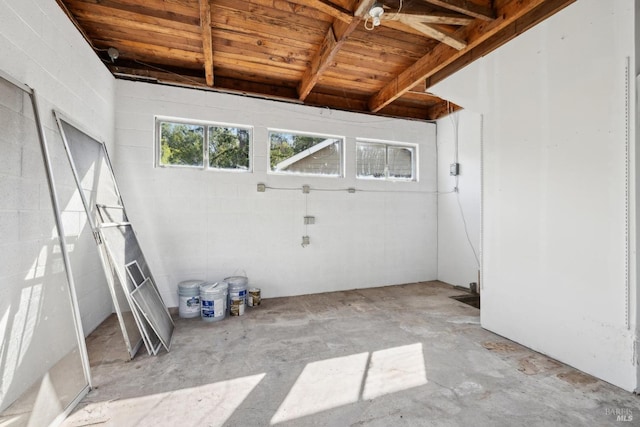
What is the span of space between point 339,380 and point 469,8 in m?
3.25

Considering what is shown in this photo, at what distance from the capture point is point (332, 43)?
2.99 metres

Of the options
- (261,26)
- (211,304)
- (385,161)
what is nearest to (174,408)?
(211,304)

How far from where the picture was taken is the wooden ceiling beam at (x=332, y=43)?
2471mm

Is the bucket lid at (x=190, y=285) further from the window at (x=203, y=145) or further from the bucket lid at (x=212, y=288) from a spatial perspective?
the window at (x=203, y=145)

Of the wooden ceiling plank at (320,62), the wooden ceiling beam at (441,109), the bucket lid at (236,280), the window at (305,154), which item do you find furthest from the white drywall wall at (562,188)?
the bucket lid at (236,280)

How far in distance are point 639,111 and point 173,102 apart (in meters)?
4.49

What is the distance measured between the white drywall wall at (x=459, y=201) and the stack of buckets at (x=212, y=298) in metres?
3.48

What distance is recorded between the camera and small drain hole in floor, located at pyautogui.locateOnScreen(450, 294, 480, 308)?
403 cm

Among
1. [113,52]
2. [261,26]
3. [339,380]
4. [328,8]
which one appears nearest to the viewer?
[339,380]

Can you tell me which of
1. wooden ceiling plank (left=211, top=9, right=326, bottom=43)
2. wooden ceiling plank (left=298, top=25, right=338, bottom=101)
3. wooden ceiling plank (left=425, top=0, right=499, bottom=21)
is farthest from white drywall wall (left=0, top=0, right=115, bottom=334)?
wooden ceiling plank (left=425, top=0, right=499, bottom=21)

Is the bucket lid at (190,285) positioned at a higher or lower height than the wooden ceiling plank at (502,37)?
lower

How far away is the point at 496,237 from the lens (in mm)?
3104

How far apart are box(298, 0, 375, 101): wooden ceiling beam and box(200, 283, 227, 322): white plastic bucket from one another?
2807 millimetres

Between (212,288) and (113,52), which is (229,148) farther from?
(212,288)
